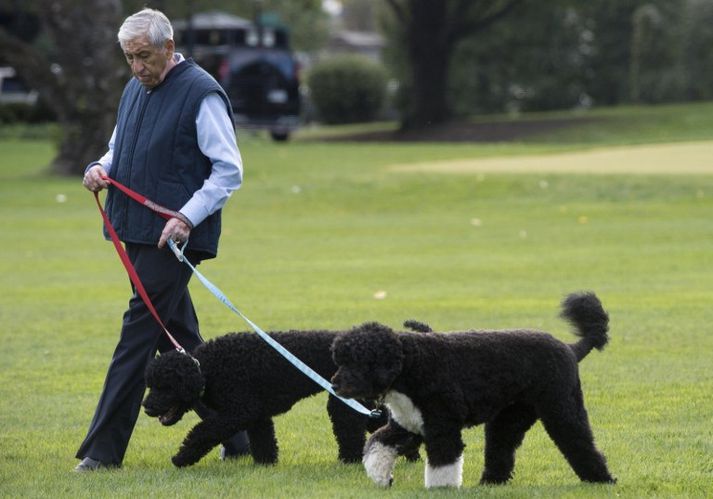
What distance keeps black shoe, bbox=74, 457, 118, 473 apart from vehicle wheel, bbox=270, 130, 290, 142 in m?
38.4

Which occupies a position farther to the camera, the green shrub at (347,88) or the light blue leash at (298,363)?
the green shrub at (347,88)

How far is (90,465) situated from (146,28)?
218 centimetres

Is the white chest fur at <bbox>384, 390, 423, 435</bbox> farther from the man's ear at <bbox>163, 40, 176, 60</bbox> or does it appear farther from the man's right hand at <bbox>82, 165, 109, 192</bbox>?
the man's ear at <bbox>163, 40, 176, 60</bbox>

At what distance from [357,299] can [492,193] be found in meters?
11.6

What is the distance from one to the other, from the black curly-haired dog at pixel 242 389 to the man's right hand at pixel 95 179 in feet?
→ 3.08

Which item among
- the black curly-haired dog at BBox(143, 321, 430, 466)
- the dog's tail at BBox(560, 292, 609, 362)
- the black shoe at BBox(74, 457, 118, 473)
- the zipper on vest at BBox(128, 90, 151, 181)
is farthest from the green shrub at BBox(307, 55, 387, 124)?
the dog's tail at BBox(560, 292, 609, 362)

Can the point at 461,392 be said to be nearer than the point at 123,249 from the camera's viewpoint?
Yes

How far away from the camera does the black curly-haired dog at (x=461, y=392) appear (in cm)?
579

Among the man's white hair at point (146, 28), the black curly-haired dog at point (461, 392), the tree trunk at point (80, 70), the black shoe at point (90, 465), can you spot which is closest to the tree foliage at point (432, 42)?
the tree trunk at point (80, 70)

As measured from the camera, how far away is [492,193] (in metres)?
24.6

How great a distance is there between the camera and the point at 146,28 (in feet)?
21.3

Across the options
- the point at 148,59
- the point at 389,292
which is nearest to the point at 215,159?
the point at 148,59

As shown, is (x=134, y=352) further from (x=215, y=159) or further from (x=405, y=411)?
(x=405, y=411)

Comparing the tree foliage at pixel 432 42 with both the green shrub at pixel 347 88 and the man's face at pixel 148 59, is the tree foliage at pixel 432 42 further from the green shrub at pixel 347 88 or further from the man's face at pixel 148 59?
the man's face at pixel 148 59
